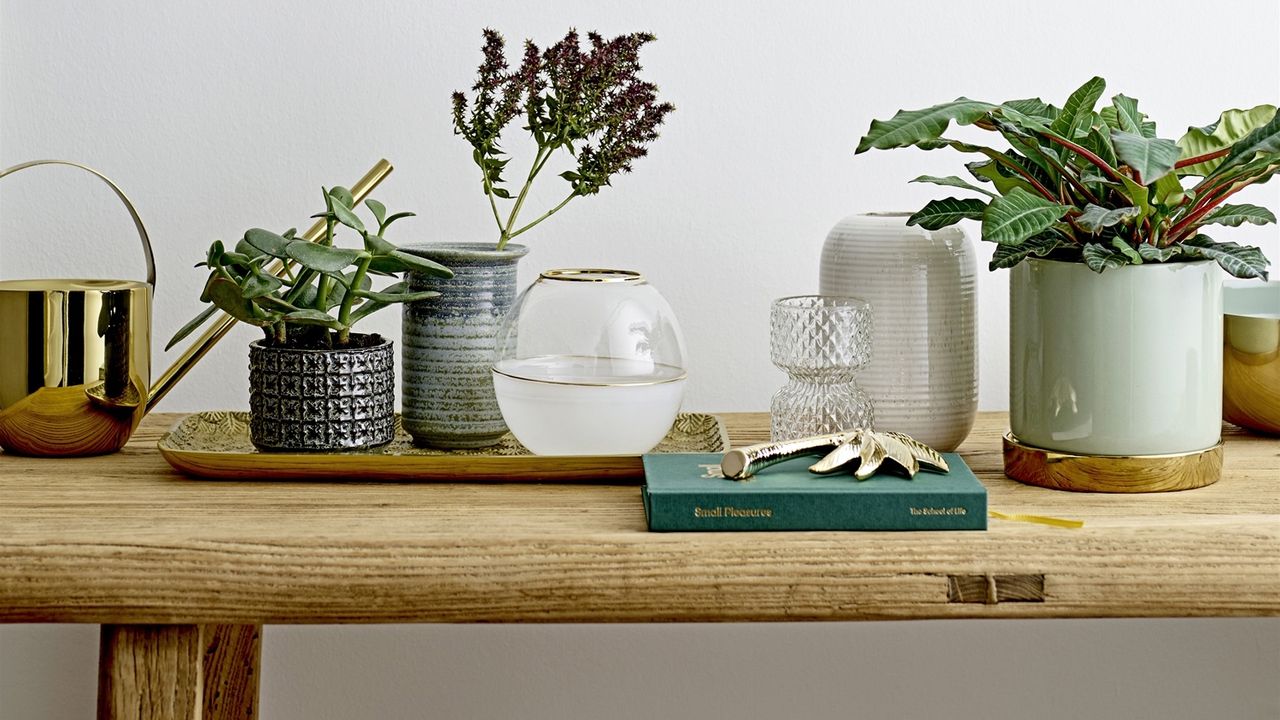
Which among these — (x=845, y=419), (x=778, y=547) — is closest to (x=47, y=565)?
(x=778, y=547)

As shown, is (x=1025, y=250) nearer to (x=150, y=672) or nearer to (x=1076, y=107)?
(x=1076, y=107)

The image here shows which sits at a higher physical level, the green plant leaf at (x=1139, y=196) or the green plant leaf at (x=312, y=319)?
the green plant leaf at (x=1139, y=196)

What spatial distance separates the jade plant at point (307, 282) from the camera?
86 centimetres

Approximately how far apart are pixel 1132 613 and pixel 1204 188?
29cm

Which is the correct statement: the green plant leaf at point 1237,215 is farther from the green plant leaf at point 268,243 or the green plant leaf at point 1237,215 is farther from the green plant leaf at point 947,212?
the green plant leaf at point 268,243

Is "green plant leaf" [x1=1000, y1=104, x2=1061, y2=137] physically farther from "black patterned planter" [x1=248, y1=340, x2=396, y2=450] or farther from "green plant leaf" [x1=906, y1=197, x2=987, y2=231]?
"black patterned planter" [x1=248, y1=340, x2=396, y2=450]

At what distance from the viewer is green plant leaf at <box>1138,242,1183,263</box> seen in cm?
81

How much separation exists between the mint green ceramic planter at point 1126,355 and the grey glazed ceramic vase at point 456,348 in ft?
1.31

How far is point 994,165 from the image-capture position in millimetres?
886

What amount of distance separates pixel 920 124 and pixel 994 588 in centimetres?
30

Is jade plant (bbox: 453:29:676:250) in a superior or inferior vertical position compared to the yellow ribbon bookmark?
superior

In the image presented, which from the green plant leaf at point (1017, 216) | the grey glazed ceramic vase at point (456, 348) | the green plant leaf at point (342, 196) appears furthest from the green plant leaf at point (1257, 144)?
the green plant leaf at point (342, 196)

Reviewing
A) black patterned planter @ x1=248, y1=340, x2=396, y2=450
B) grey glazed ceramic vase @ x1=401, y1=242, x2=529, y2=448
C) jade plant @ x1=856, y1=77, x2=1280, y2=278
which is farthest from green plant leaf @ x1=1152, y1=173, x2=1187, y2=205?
black patterned planter @ x1=248, y1=340, x2=396, y2=450

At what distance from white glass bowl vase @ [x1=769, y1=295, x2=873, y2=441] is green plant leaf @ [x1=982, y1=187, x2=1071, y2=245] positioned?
0.49 feet
